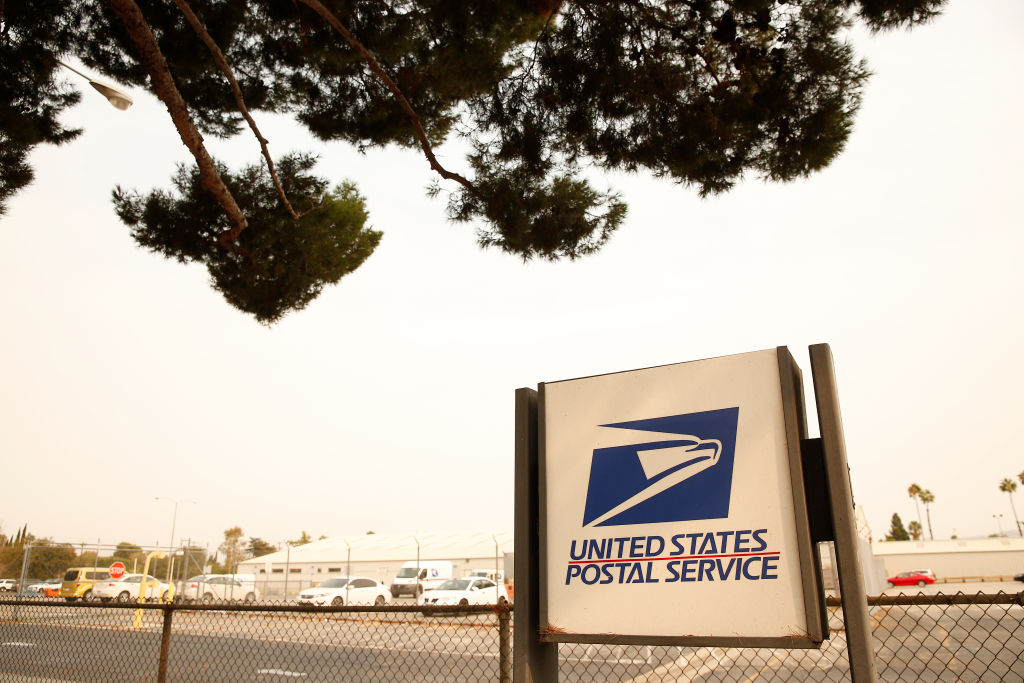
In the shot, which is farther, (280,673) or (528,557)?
(280,673)

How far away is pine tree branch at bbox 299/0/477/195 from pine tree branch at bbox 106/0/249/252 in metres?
1.23

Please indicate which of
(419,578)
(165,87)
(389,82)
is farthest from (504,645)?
(419,578)

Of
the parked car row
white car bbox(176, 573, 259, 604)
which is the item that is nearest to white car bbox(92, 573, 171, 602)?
white car bbox(176, 573, 259, 604)

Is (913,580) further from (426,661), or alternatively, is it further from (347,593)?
(426,661)

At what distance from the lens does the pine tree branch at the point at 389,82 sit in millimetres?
5574

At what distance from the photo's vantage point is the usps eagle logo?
2053mm

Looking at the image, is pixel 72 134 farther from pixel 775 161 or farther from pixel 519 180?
pixel 775 161

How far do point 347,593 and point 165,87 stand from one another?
20395mm

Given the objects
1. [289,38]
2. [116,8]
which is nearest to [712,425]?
[116,8]

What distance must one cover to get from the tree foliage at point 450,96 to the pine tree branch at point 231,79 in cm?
2

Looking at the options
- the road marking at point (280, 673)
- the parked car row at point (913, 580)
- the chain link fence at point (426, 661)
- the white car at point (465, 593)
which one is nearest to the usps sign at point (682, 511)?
the chain link fence at point (426, 661)

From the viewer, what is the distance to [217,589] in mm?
28750

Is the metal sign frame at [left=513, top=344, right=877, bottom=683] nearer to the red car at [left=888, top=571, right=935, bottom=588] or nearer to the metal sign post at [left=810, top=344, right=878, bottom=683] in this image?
the metal sign post at [left=810, top=344, right=878, bottom=683]

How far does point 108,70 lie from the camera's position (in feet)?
24.4
